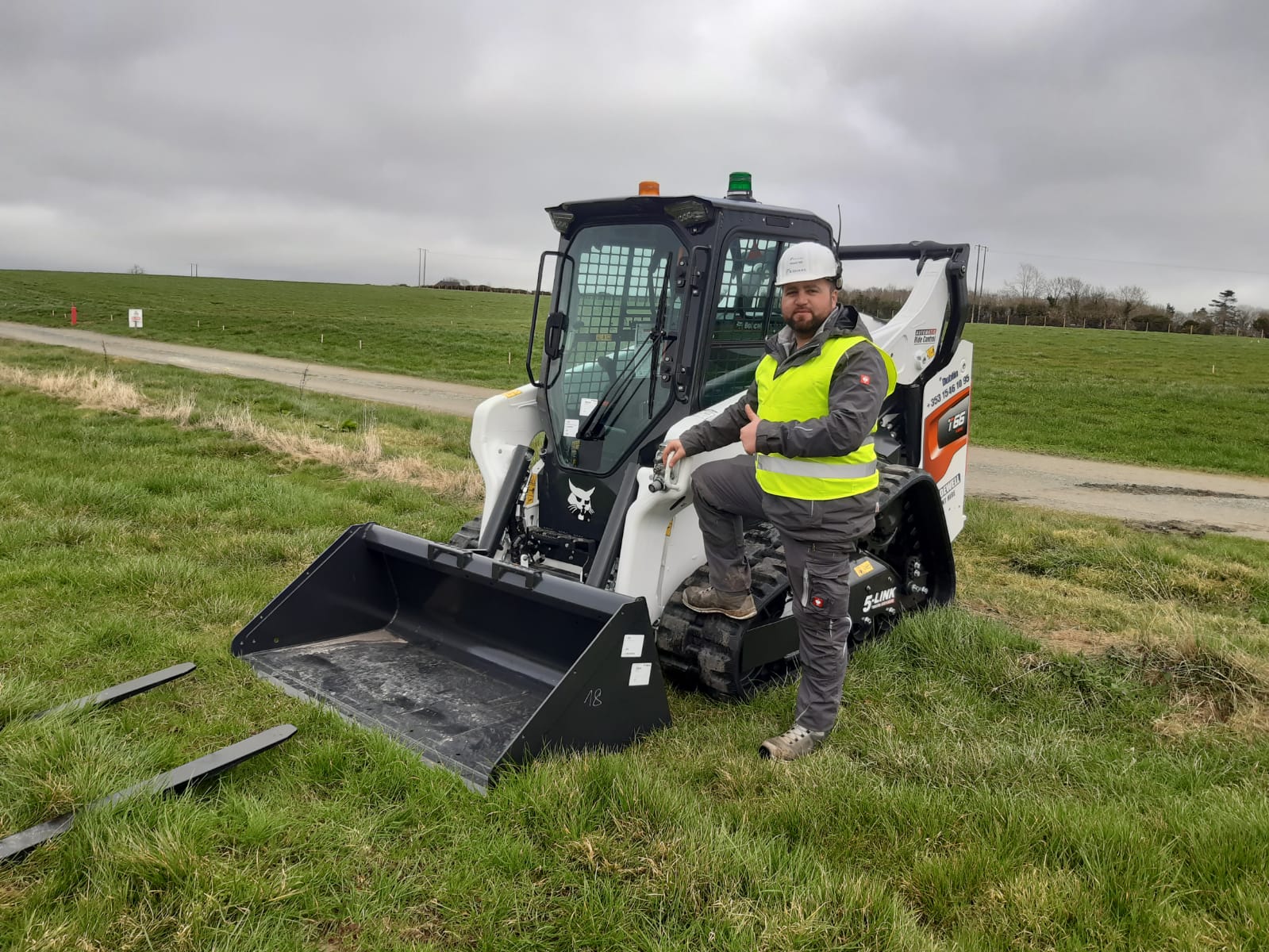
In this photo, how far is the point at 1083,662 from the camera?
478 centimetres

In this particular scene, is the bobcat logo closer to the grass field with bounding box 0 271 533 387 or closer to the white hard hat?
the white hard hat

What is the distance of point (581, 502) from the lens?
473 cm

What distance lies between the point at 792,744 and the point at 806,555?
29.3 inches

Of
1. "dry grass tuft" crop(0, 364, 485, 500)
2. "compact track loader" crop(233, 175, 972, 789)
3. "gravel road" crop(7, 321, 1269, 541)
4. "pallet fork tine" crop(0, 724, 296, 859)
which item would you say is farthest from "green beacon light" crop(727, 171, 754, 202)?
"gravel road" crop(7, 321, 1269, 541)

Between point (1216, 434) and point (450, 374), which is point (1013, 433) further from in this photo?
point (450, 374)

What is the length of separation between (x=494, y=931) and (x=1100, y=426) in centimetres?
1675

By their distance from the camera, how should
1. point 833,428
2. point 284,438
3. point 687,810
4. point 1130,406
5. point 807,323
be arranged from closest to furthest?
point 687,810, point 833,428, point 807,323, point 284,438, point 1130,406

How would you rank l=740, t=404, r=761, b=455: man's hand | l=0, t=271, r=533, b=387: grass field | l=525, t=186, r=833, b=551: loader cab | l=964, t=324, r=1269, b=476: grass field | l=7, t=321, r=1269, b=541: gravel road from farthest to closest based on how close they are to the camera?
l=0, t=271, r=533, b=387: grass field < l=964, t=324, r=1269, b=476: grass field < l=7, t=321, r=1269, b=541: gravel road < l=525, t=186, r=833, b=551: loader cab < l=740, t=404, r=761, b=455: man's hand

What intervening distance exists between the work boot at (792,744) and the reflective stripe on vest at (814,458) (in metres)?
0.95

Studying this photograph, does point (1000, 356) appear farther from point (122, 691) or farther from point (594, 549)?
point (122, 691)

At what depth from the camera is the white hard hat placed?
372 centimetres

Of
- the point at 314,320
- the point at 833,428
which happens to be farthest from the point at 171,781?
the point at 314,320

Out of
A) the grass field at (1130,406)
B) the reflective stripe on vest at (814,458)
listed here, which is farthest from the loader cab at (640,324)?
the grass field at (1130,406)

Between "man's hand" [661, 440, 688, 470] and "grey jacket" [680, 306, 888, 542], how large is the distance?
2 cm
